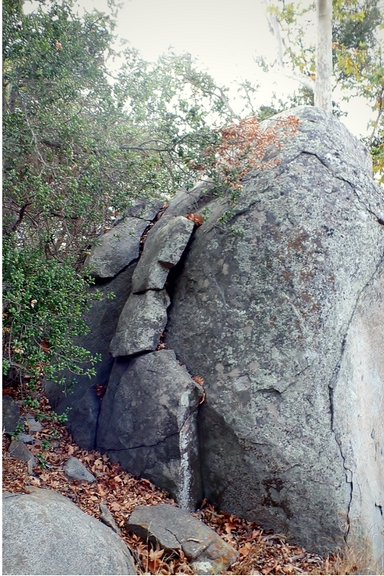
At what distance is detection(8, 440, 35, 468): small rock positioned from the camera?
570 cm

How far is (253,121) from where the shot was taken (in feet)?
22.9

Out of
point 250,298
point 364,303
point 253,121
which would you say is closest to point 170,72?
point 253,121

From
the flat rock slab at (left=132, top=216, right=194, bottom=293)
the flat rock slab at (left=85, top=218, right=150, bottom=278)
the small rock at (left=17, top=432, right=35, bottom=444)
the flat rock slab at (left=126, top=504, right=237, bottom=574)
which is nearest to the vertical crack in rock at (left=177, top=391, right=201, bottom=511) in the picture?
the flat rock slab at (left=126, top=504, right=237, bottom=574)

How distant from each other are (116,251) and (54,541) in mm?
4727

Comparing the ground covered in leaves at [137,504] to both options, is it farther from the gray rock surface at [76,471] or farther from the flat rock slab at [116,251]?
the flat rock slab at [116,251]

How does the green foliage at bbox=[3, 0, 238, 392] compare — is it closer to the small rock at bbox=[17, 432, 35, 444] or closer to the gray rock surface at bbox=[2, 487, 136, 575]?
the small rock at bbox=[17, 432, 35, 444]

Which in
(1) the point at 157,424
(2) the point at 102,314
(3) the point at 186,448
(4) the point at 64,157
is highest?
(4) the point at 64,157

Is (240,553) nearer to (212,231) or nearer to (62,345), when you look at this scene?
(62,345)

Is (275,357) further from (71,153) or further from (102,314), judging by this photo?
(71,153)

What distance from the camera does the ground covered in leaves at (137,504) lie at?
488cm

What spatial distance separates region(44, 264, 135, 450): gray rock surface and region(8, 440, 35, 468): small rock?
2.80ft

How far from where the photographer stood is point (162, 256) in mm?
6883

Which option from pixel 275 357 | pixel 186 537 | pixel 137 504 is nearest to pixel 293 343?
pixel 275 357

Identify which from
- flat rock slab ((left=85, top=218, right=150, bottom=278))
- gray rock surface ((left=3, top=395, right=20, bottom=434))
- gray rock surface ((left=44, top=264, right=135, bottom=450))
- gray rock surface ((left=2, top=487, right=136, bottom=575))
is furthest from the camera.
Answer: flat rock slab ((left=85, top=218, right=150, bottom=278))
